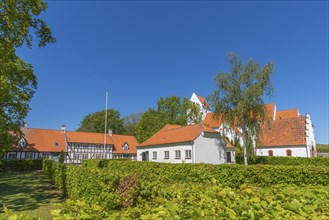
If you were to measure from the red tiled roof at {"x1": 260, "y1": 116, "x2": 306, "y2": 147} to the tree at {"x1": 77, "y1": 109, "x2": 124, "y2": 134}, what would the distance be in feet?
150

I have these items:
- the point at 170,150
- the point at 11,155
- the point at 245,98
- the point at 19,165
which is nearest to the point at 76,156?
the point at 11,155

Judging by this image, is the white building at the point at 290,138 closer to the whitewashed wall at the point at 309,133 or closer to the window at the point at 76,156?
the whitewashed wall at the point at 309,133

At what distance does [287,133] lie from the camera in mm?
35719

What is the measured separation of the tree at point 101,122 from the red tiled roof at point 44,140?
21.0 m

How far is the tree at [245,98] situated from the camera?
24.5 m

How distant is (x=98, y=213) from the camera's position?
231 cm

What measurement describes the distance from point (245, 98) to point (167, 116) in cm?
2831

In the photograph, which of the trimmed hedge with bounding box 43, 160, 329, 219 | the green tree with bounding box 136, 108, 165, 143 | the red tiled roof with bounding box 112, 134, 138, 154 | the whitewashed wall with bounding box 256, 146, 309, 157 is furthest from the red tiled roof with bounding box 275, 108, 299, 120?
the trimmed hedge with bounding box 43, 160, 329, 219

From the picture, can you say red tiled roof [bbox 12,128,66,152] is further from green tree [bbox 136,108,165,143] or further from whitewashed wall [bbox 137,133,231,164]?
whitewashed wall [bbox 137,133,231,164]

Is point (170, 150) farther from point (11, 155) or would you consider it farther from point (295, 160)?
point (11, 155)

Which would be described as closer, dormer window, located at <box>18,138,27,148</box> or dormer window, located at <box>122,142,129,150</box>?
dormer window, located at <box>18,138,27,148</box>

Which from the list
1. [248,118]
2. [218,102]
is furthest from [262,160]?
[218,102]

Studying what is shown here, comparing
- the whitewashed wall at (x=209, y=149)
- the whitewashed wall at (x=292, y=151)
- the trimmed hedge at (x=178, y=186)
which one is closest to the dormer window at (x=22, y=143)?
the trimmed hedge at (x=178, y=186)

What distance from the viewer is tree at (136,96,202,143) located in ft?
160
